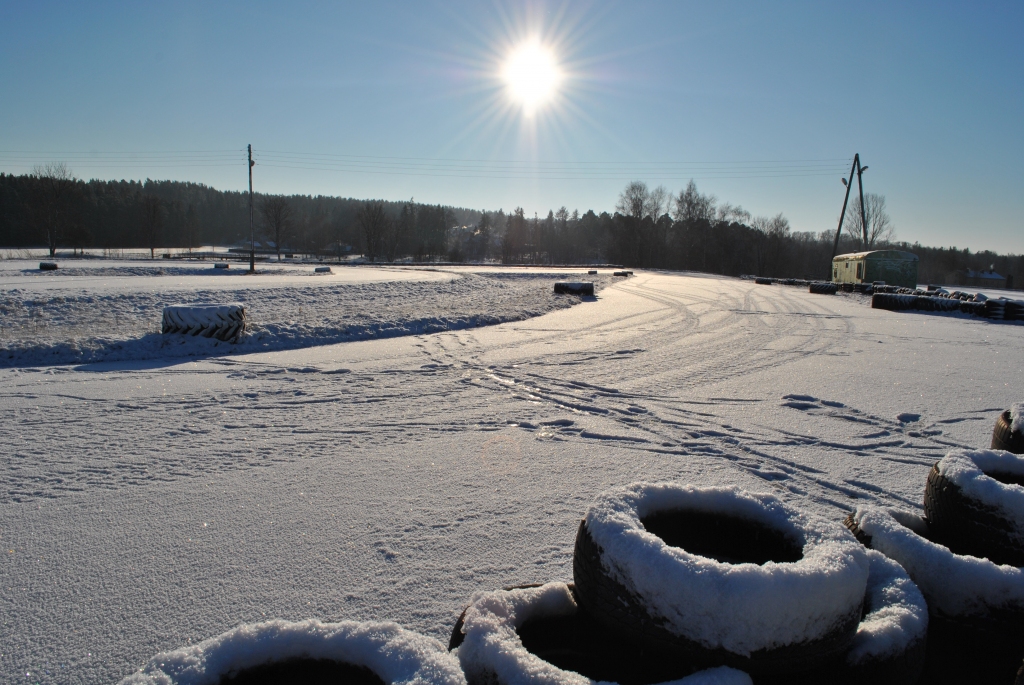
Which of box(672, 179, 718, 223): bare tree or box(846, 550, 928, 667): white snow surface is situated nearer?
box(846, 550, 928, 667): white snow surface

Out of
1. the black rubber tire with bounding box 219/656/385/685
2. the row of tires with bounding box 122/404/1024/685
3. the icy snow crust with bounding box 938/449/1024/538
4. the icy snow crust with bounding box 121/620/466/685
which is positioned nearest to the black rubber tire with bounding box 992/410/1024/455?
the icy snow crust with bounding box 938/449/1024/538

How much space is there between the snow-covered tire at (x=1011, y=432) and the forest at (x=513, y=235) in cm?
7612

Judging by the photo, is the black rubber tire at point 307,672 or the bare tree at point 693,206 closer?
the black rubber tire at point 307,672

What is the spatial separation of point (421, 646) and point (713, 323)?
1419cm

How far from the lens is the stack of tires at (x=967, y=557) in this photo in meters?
2.05

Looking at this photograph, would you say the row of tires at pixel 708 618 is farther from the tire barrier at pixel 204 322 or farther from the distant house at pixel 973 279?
the distant house at pixel 973 279

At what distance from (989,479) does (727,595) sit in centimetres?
181

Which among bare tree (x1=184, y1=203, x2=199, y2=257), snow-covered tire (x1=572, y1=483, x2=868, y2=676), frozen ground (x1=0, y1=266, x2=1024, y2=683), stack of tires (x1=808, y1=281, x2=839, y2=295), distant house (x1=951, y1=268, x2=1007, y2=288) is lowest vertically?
frozen ground (x1=0, y1=266, x2=1024, y2=683)

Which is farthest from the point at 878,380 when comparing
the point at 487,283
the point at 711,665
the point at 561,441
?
the point at 487,283

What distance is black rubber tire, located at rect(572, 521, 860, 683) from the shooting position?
5.34 feet

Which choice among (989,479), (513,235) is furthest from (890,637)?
(513,235)

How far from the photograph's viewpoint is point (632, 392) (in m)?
6.95

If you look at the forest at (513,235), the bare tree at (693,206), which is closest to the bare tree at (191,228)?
the forest at (513,235)

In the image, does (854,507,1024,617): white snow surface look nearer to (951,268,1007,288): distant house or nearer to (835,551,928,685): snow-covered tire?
(835,551,928,685): snow-covered tire
